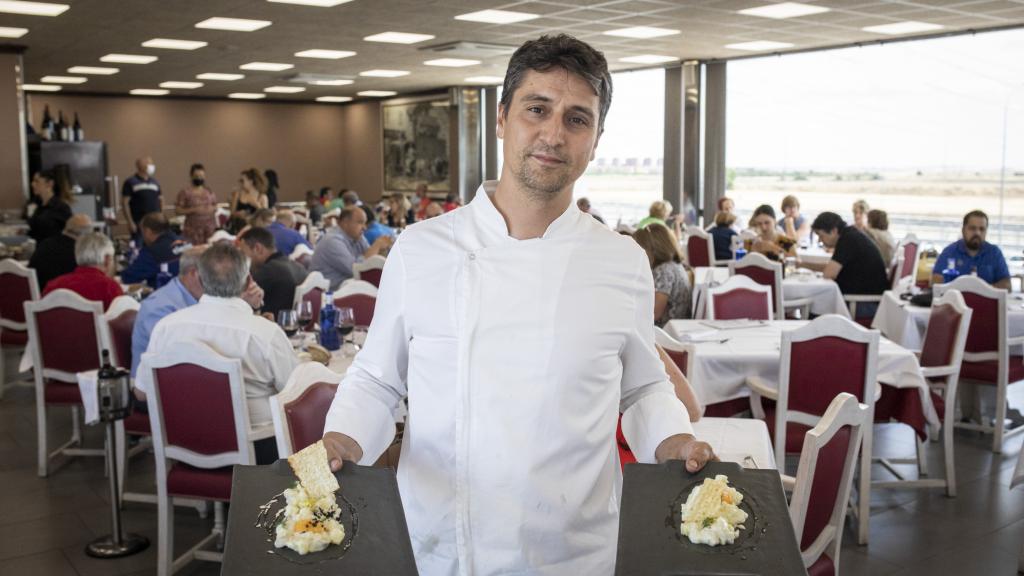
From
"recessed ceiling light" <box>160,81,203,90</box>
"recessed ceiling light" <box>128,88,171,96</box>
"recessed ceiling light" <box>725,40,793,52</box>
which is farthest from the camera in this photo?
"recessed ceiling light" <box>128,88,171,96</box>

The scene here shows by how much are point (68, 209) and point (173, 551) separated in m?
6.70

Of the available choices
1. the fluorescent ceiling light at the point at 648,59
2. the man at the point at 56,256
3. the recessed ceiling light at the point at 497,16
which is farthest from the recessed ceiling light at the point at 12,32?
the fluorescent ceiling light at the point at 648,59

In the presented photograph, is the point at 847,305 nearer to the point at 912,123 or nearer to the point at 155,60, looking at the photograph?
the point at 912,123

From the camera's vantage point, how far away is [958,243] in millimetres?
7219

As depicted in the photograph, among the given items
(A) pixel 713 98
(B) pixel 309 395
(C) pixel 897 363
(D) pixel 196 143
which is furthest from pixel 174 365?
(D) pixel 196 143

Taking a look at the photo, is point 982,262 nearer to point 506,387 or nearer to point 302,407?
point 302,407

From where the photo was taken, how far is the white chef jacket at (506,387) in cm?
151

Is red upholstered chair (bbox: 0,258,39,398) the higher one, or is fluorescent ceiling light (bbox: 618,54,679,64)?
fluorescent ceiling light (bbox: 618,54,679,64)

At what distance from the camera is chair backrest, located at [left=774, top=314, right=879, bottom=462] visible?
420 cm

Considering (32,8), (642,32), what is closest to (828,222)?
(642,32)

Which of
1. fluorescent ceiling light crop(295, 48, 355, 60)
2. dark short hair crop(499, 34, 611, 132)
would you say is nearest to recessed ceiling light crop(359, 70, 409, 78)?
fluorescent ceiling light crop(295, 48, 355, 60)

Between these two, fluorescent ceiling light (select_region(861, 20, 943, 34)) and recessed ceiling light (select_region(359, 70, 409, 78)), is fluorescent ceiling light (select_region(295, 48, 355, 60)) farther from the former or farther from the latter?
fluorescent ceiling light (select_region(861, 20, 943, 34))

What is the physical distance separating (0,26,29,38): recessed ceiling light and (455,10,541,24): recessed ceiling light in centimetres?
513

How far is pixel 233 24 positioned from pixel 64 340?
618cm
